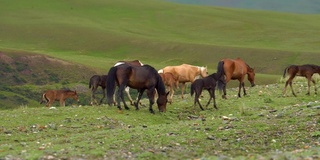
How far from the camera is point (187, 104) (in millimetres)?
23234

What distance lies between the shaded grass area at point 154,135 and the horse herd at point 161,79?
841 mm

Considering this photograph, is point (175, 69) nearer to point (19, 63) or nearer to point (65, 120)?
point (65, 120)

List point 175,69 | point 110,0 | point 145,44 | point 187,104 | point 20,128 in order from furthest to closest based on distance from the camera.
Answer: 1. point 110,0
2. point 145,44
3. point 175,69
4. point 187,104
5. point 20,128

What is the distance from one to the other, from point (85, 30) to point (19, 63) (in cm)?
4417

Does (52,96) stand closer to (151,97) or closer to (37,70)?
(151,97)

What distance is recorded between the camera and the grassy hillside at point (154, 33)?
72750 millimetres

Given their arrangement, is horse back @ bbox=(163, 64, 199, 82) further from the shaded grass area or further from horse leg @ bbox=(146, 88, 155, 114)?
the shaded grass area

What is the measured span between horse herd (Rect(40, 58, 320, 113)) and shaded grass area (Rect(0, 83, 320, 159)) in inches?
33.1

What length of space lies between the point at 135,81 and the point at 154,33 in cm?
8034

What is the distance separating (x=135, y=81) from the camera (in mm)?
21141

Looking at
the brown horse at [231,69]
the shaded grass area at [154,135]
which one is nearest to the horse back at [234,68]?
the brown horse at [231,69]

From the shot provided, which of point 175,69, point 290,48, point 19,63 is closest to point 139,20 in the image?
point 290,48

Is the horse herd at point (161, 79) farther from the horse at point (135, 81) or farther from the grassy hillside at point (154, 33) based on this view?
the grassy hillside at point (154, 33)

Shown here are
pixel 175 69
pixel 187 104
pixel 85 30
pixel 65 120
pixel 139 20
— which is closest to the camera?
pixel 65 120
